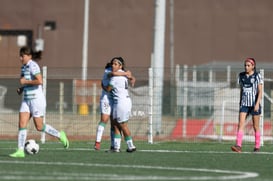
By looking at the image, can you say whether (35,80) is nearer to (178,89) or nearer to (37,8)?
(178,89)

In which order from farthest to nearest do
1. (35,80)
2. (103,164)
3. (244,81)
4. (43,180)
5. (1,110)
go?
(1,110) < (244,81) < (35,80) < (103,164) < (43,180)

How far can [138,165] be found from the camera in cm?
→ 1759

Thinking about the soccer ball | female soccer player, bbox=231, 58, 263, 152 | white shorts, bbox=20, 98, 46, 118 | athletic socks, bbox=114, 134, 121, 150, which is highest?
female soccer player, bbox=231, 58, 263, 152

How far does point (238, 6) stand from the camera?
6253 cm

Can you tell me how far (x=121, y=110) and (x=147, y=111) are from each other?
8.04 metres

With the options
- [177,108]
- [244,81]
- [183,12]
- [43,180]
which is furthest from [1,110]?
[183,12]

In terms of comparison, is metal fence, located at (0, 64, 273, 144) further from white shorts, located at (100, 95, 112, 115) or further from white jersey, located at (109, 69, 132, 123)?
white jersey, located at (109, 69, 132, 123)

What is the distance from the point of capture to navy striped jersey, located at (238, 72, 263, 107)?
73.9 ft

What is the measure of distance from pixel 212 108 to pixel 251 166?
53.6 feet

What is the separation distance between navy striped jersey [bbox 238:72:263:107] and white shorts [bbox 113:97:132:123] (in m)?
2.50

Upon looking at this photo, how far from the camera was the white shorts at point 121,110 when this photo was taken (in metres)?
21.5

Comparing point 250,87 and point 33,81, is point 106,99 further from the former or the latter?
point 33,81

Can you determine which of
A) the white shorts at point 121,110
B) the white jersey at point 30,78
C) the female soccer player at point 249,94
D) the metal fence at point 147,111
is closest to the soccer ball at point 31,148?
the white jersey at point 30,78

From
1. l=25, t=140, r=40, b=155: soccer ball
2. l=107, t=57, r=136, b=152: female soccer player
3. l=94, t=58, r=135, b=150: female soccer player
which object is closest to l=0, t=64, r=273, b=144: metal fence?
l=94, t=58, r=135, b=150: female soccer player
